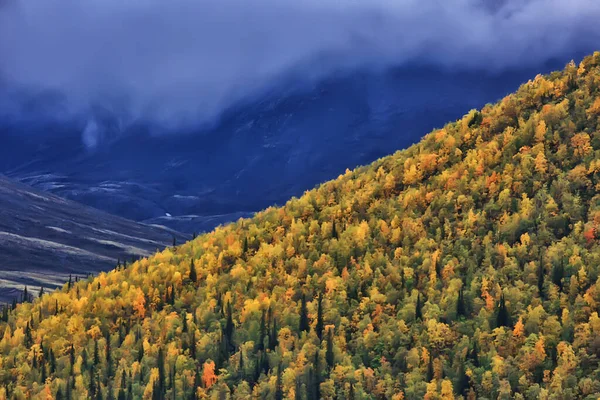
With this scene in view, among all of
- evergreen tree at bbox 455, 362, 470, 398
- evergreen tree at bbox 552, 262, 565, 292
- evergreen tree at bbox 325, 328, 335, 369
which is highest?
evergreen tree at bbox 552, 262, 565, 292

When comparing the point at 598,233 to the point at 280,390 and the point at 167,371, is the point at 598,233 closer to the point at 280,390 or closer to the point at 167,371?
the point at 280,390

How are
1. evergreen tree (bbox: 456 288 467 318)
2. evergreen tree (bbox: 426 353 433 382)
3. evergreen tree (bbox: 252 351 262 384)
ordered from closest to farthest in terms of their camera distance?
evergreen tree (bbox: 426 353 433 382) → evergreen tree (bbox: 252 351 262 384) → evergreen tree (bbox: 456 288 467 318)

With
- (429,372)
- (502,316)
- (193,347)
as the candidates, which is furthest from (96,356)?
(502,316)

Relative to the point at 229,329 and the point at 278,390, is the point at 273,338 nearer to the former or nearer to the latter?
the point at 229,329

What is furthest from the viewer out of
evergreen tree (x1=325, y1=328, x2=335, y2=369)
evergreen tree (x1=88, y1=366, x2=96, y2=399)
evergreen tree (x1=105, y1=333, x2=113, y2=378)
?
evergreen tree (x1=105, y1=333, x2=113, y2=378)

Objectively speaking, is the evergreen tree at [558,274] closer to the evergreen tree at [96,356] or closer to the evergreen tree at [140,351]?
the evergreen tree at [140,351]

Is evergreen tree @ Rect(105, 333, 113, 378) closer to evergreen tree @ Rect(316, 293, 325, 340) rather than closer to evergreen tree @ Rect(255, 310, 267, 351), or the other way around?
evergreen tree @ Rect(255, 310, 267, 351)

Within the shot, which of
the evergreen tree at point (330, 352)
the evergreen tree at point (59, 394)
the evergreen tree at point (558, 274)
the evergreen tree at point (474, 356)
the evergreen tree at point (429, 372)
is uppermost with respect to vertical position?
the evergreen tree at point (558, 274)

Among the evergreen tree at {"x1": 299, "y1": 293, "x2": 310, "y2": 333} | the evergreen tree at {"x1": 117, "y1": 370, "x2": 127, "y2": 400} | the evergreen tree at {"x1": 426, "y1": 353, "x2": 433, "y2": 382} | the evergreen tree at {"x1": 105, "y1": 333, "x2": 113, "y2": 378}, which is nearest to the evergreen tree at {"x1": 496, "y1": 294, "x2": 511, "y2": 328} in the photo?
the evergreen tree at {"x1": 426, "y1": 353, "x2": 433, "y2": 382}

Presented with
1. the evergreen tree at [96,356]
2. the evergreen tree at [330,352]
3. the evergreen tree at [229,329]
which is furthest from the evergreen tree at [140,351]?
the evergreen tree at [330,352]

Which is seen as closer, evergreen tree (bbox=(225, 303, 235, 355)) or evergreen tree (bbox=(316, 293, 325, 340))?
evergreen tree (bbox=(316, 293, 325, 340))

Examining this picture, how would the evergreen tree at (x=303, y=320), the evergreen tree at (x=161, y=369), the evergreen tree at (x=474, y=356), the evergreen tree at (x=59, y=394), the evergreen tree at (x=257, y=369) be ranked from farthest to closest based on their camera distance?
the evergreen tree at (x=303, y=320)
the evergreen tree at (x=59, y=394)
the evergreen tree at (x=161, y=369)
the evergreen tree at (x=257, y=369)
the evergreen tree at (x=474, y=356)
